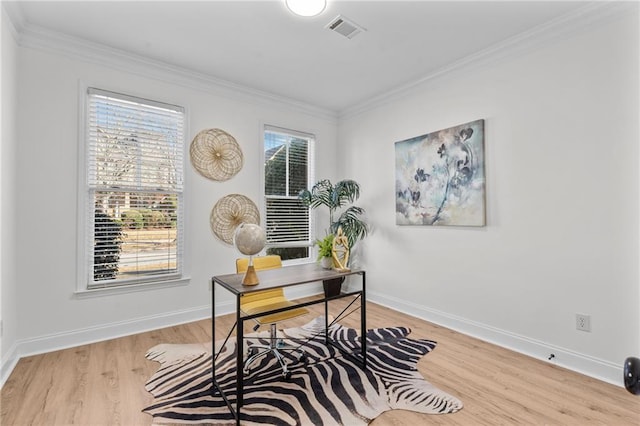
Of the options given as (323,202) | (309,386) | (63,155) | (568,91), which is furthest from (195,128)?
(568,91)

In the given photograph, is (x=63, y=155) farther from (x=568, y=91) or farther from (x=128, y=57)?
(x=568, y=91)

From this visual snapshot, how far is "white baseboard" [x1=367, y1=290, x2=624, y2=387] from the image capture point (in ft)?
7.42

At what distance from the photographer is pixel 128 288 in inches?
123

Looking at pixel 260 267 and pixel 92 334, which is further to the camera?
pixel 92 334

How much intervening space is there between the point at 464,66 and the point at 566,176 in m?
1.51

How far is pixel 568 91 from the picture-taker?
247 cm

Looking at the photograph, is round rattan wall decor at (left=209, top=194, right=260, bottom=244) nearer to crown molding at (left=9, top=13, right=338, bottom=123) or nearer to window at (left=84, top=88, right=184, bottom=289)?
window at (left=84, top=88, right=184, bottom=289)

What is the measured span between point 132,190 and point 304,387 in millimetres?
2570

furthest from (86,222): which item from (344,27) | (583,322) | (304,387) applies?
(583,322)

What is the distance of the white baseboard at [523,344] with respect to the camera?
2262 millimetres

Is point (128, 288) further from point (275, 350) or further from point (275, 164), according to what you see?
point (275, 164)

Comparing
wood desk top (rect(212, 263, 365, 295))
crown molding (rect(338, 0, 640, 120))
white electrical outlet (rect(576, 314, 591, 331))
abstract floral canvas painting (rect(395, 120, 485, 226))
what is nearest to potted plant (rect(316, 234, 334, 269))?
wood desk top (rect(212, 263, 365, 295))

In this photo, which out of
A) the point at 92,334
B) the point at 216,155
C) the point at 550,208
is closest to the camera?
the point at 550,208

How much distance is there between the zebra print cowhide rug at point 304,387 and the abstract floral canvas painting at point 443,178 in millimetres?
1405
